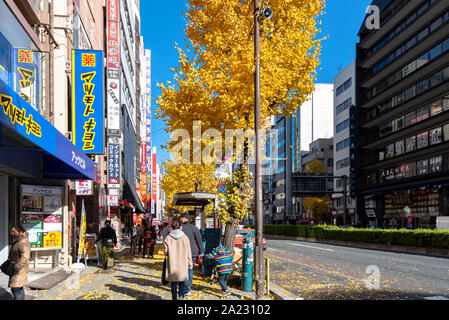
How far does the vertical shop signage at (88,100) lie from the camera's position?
16.5 meters

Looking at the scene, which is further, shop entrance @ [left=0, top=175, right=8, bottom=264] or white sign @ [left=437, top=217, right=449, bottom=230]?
white sign @ [left=437, top=217, right=449, bottom=230]

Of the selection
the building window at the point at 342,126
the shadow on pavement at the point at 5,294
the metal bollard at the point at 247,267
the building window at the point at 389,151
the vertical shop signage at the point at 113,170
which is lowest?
the shadow on pavement at the point at 5,294

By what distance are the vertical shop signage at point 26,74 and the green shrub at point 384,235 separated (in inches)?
824

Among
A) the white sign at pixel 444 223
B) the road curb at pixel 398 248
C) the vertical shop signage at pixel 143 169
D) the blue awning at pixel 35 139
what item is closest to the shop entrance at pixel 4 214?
the blue awning at pixel 35 139

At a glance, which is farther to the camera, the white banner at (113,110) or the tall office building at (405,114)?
the tall office building at (405,114)

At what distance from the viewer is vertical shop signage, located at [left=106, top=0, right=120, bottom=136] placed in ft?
78.5

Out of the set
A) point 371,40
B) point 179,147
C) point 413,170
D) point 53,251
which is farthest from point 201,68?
point 371,40

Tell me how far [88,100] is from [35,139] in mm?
7776

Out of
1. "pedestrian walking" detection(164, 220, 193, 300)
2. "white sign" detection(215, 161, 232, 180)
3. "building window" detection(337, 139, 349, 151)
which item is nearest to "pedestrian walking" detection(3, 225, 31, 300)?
"pedestrian walking" detection(164, 220, 193, 300)

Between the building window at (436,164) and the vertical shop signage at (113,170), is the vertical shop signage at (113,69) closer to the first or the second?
the vertical shop signage at (113,170)

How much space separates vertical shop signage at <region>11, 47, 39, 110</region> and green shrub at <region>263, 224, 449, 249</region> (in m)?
20.9

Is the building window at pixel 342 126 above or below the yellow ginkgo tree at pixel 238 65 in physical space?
above

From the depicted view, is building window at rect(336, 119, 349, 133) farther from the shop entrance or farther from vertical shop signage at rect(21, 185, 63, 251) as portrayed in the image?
the shop entrance
